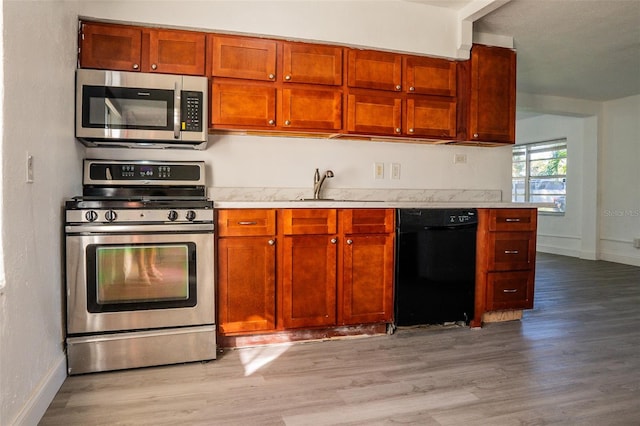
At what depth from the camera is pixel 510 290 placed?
330 centimetres

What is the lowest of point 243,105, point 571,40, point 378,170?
point 378,170

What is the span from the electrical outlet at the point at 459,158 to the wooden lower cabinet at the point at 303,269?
1.21m

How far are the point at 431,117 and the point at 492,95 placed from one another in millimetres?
568

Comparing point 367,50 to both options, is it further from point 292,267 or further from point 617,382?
point 617,382

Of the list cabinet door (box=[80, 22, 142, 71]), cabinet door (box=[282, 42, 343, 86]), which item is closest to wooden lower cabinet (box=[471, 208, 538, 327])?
cabinet door (box=[282, 42, 343, 86])

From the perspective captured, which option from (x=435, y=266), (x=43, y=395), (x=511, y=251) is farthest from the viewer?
(x=511, y=251)

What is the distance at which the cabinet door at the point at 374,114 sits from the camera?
3148 mm

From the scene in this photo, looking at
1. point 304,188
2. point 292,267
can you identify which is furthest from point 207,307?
point 304,188

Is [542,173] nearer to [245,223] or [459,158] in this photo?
[459,158]

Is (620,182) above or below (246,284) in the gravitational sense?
above

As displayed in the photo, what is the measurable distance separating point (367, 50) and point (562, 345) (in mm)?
2443

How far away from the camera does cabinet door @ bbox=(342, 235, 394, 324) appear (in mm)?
2875

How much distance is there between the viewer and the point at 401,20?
10.5 feet

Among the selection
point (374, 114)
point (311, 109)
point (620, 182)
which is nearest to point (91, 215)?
point (311, 109)
